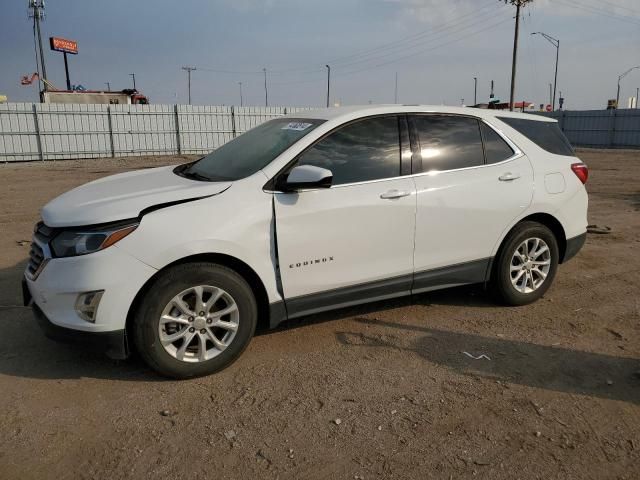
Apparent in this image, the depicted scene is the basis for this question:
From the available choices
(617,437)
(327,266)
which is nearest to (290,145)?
(327,266)

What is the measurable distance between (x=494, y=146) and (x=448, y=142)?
488 mm

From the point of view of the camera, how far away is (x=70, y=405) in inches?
126

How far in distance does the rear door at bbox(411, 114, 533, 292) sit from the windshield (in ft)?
3.18

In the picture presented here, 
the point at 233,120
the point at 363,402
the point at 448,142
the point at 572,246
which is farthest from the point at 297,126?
the point at 233,120

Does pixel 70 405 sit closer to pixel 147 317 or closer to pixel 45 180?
pixel 147 317

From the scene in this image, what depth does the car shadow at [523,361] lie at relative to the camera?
340 centimetres

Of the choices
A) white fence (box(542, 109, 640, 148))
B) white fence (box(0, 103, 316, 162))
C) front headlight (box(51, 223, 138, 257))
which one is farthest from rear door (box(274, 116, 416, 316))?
white fence (box(542, 109, 640, 148))

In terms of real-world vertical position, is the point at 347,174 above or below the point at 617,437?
above

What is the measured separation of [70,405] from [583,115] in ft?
119

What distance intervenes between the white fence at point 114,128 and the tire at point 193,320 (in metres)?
19.1

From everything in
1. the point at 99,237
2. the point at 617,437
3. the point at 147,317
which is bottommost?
the point at 617,437

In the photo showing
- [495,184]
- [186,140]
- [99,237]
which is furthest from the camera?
[186,140]

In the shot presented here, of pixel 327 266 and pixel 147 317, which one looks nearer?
pixel 147 317

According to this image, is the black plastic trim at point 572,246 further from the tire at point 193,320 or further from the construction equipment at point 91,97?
the construction equipment at point 91,97
